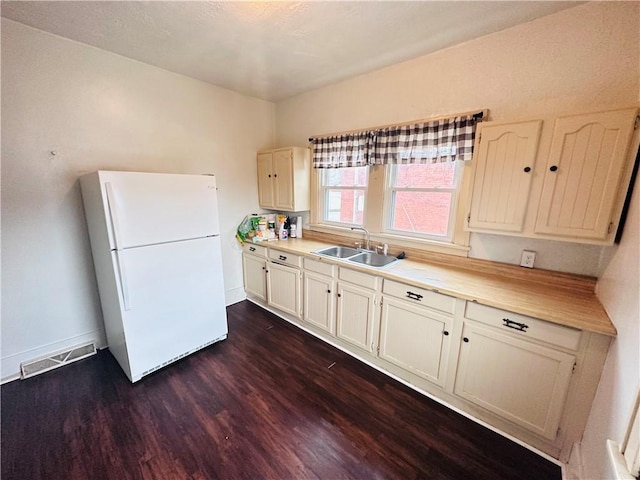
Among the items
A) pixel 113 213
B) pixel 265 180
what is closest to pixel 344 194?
pixel 265 180

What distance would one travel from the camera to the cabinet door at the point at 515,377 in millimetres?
1403

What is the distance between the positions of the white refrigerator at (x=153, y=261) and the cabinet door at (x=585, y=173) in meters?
2.49

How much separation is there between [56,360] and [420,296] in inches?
121

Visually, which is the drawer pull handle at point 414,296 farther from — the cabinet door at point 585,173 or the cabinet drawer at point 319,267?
the cabinet door at point 585,173

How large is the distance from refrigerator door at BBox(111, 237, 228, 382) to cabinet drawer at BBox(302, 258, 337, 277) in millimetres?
854

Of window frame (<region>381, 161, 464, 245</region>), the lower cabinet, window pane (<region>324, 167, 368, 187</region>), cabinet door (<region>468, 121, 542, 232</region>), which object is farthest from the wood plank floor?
window pane (<region>324, 167, 368, 187</region>)

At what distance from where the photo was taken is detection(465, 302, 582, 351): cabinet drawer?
52.5 inches

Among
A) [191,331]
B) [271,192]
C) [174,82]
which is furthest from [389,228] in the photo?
[174,82]

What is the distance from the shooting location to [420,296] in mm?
A: 1841

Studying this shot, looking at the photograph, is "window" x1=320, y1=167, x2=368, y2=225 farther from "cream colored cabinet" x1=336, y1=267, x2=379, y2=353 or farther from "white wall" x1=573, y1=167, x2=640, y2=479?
"white wall" x1=573, y1=167, x2=640, y2=479

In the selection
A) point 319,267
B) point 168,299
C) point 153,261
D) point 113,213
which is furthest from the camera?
point 319,267

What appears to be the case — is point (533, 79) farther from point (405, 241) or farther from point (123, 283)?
point (123, 283)

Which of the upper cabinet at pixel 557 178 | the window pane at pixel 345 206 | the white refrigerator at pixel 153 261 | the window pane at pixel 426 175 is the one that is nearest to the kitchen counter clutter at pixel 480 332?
the upper cabinet at pixel 557 178

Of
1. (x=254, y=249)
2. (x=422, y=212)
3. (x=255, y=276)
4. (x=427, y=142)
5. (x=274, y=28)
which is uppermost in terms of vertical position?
(x=274, y=28)
